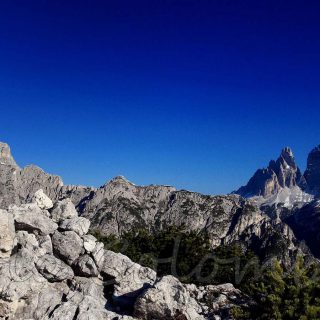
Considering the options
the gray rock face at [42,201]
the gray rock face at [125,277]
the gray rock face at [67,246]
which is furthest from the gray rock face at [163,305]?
the gray rock face at [42,201]

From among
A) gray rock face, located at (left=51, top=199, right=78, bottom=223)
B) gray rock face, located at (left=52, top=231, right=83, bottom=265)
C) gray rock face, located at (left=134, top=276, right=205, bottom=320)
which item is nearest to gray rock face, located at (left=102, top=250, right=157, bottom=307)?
gray rock face, located at (left=52, top=231, right=83, bottom=265)

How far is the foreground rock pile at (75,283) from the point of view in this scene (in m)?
28.6

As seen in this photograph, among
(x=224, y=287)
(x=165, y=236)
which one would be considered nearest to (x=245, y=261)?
(x=165, y=236)

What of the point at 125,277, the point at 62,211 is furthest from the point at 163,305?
the point at 62,211

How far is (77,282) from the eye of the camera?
107 ft

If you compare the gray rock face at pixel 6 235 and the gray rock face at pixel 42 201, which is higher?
the gray rock face at pixel 42 201

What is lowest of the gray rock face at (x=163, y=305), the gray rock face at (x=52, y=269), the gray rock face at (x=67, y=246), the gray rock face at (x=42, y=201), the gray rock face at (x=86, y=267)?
the gray rock face at (x=163, y=305)

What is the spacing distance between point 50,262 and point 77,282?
8.54 ft

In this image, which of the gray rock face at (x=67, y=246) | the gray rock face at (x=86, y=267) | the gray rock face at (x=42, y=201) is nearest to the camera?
the gray rock face at (x=86, y=267)

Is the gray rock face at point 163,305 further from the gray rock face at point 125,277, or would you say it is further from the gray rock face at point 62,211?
the gray rock face at point 62,211

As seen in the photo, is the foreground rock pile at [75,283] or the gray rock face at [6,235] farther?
the gray rock face at [6,235]

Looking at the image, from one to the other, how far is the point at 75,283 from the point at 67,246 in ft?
11.0

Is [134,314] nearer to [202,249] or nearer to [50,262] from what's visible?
[50,262]

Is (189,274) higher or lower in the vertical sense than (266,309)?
higher
